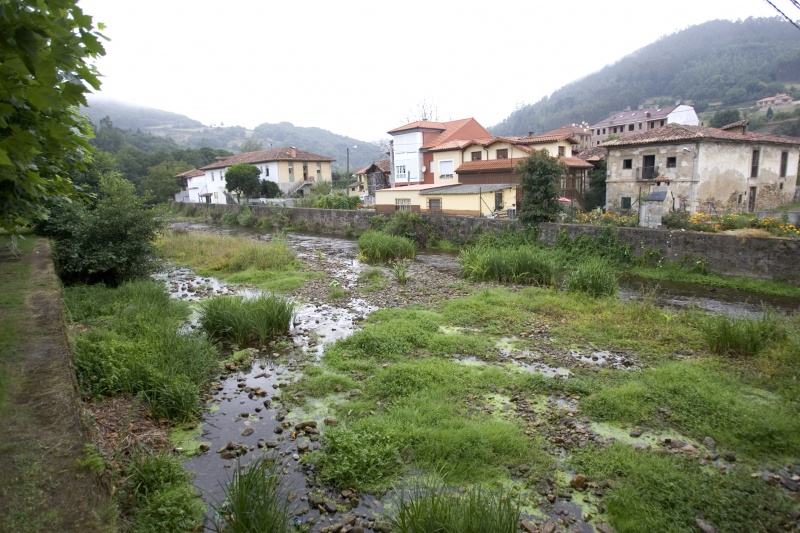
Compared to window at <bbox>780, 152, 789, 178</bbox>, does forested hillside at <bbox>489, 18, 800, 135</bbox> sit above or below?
above

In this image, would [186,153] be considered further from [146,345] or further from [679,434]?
[679,434]

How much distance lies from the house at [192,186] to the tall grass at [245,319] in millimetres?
54845

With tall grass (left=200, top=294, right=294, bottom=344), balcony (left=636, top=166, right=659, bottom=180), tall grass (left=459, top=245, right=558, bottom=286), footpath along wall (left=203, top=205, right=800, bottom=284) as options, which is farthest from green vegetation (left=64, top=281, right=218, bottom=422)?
balcony (left=636, top=166, right=659, bottom=180)

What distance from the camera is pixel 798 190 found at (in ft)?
119

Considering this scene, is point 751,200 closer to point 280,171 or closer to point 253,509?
point 253,509

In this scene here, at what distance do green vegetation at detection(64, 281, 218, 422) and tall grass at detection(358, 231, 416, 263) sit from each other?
11.2 metres

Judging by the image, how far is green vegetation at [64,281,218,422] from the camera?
7020 millimetres

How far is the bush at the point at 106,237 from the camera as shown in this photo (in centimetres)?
1267

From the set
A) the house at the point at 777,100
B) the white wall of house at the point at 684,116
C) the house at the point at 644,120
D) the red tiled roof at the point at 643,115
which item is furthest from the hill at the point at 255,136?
the house at the point at 777,100

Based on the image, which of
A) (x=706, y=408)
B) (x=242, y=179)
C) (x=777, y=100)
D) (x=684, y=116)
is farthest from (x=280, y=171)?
(x=777, y=100)

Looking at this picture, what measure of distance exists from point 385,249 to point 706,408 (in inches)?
629

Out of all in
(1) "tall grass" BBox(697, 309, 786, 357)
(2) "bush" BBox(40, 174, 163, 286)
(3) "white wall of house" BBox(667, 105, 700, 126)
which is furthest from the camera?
(3) "white wall of house" BBox(667, 105, 700, 126)

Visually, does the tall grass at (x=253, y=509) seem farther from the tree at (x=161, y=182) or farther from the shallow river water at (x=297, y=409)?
the tree at (x=161, y=182)

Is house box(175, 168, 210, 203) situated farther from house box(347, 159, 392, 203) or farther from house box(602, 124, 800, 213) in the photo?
house box(602, 124, 800, 213)
